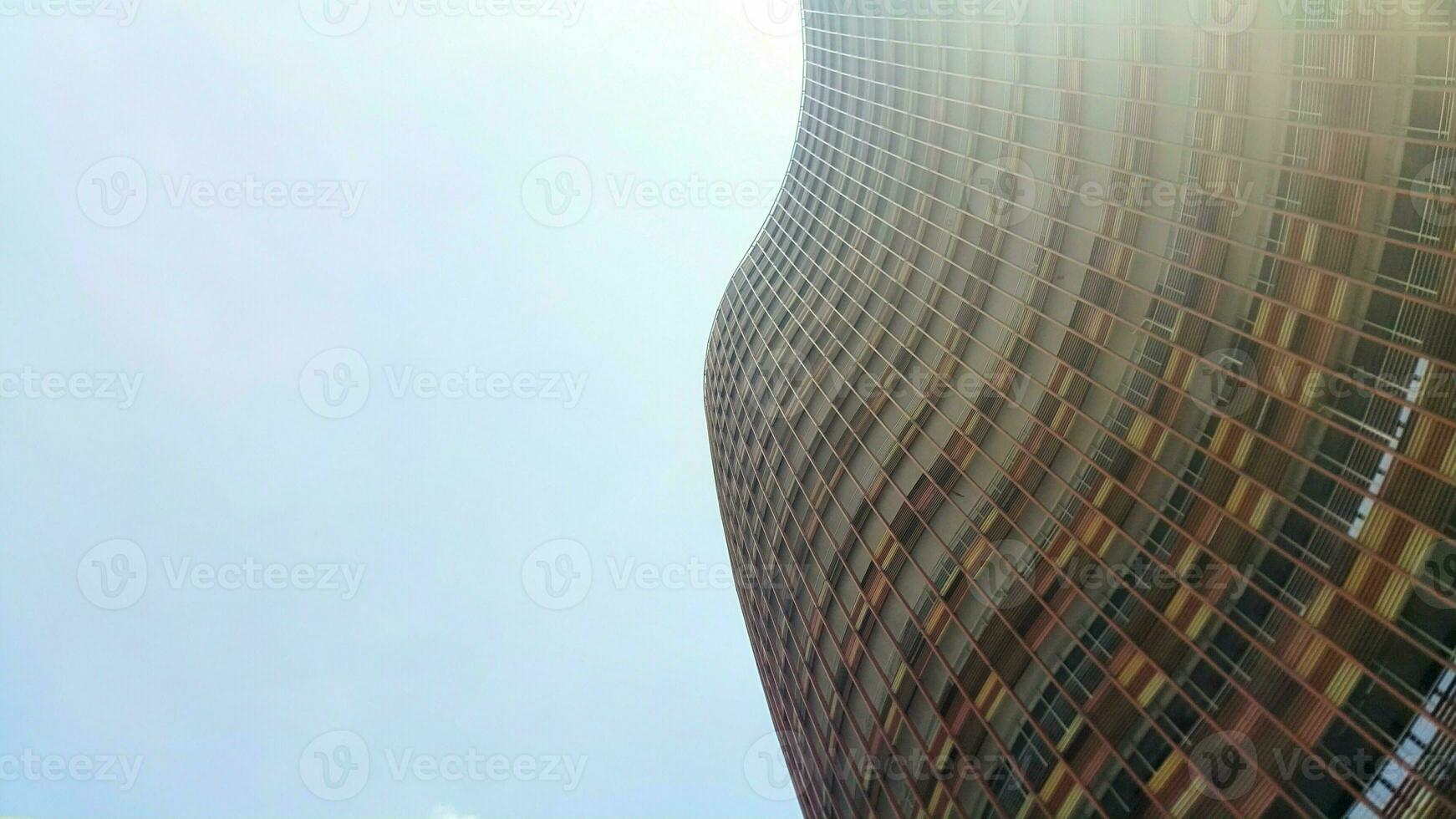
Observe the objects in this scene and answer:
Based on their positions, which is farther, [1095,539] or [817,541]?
[817,541]

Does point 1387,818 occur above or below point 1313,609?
below

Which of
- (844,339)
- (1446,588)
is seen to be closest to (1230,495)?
(1446,588)

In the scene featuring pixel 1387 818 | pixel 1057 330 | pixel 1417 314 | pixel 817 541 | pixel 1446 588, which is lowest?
pixel 817 541

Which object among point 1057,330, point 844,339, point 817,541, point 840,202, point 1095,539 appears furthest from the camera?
point 840,202

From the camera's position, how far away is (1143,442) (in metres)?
29.2

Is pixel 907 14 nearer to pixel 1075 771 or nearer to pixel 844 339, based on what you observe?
pixel 844 339

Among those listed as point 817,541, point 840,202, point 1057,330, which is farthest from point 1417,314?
point 840,202

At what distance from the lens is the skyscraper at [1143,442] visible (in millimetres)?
21844

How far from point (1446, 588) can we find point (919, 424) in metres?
22.4

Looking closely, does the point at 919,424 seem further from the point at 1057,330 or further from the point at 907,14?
the point at 907,14

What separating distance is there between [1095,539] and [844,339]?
2417 cm

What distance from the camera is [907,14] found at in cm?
5425

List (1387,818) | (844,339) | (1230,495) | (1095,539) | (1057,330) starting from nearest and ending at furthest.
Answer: (1387,818) < (1230,495) < (1095,539) < (1057,330) < (844,339)

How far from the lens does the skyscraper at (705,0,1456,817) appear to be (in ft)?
71.7
